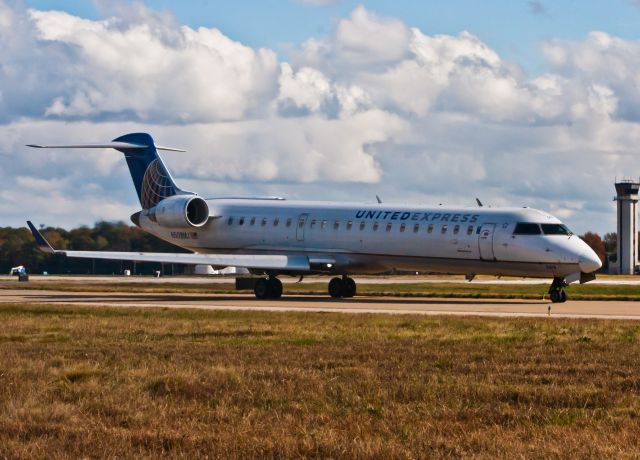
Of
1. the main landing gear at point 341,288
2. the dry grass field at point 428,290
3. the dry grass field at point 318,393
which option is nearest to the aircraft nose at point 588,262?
the dry grass field at point 428,290

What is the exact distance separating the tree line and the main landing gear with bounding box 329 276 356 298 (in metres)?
37.1

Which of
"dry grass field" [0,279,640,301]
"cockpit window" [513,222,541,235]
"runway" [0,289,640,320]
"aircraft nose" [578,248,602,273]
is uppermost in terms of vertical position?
"cockpit window" [513,222,541,235]

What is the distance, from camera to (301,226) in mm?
43844

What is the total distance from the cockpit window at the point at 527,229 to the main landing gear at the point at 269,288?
9.43 meters

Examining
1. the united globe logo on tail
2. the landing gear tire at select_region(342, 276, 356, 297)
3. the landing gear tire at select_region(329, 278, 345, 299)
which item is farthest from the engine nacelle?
the landing gear tire at select_region(342, 276, 356, 297)

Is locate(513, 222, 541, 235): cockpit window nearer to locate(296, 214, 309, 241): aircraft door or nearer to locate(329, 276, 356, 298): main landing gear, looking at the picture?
locate(329, 276, 356, 298): main landing gear

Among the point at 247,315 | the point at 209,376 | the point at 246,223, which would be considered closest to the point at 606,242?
the point at 246,223

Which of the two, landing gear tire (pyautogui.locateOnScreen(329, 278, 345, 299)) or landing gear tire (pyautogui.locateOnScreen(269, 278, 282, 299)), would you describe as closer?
landing gear tire (pyautogui.locateOnScreen(269, 278, 282, 299))

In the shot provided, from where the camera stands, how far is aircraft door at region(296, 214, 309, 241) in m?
43.8

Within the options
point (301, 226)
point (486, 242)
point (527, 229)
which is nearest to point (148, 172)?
point (301, 226)

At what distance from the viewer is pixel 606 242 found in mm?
172750

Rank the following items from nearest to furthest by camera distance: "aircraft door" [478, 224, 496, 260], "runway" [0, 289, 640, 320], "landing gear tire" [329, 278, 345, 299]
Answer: "runway" [0, 289, 640, 320] → "aircraft door" [478, 224, 496, 260] → "landing gear tire" [329, 278, 345, 299]

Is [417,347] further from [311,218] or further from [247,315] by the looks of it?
[311,218]

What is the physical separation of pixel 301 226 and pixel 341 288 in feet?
9.55
